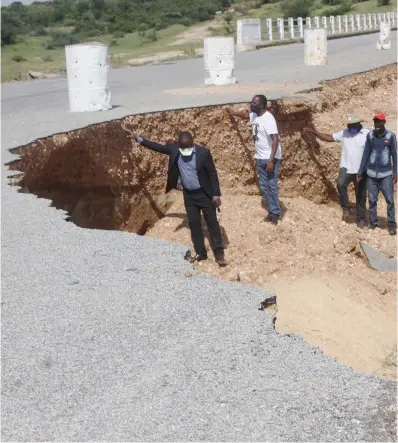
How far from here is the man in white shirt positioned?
1036 centimetres

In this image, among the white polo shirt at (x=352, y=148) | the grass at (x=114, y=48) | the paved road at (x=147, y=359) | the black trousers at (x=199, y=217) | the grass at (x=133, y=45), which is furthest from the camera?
the grass at (x=114, y=48)

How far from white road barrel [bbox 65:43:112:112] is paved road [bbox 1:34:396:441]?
6.12 m

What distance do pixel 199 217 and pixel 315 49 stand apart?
13.8 m

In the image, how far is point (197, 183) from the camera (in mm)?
8984

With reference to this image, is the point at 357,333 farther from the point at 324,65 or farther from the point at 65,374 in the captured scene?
the point at 324,65

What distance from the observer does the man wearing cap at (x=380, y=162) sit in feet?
36.5

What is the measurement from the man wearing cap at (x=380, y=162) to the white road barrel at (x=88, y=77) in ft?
16.8

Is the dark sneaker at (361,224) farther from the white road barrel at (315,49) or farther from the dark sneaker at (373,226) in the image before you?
the white road barrel at (315,49)

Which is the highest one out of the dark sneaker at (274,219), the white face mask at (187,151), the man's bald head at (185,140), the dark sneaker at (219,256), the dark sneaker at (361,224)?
the man's bald head at (185,140)

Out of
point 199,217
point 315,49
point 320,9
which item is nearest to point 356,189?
point 199,217

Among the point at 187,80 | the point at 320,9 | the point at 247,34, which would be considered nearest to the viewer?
the point at 187,80

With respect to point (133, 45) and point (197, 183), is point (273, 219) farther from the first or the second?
point (133, 45)

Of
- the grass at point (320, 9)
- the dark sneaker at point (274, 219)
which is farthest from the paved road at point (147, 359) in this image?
the grass at point (320, 9)

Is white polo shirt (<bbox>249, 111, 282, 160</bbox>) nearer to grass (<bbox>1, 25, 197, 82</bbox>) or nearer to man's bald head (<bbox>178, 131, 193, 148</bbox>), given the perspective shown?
man's bald head (<bbox>178, 131, 193, 148</bbox>)
